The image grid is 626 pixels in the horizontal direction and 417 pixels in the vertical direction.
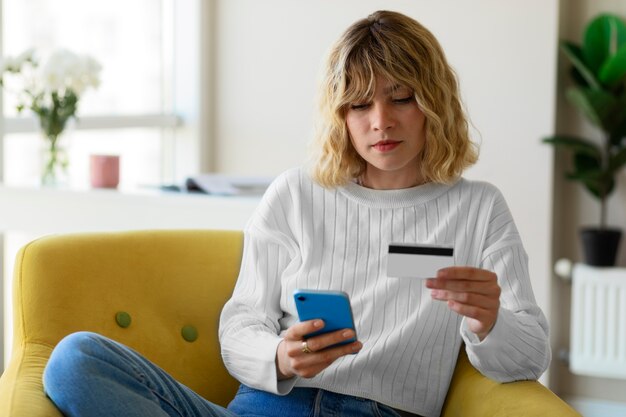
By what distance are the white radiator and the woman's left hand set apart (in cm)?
210

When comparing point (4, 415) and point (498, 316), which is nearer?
point (4, 415)

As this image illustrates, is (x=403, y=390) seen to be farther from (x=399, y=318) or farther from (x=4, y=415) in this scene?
(x=4, y=415)

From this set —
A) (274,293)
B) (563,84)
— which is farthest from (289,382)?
(563,84)

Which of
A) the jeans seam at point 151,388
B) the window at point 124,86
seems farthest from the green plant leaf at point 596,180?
the jeans seam at point 151,388

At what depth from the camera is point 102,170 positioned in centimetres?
318

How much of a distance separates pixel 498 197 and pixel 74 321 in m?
0.83

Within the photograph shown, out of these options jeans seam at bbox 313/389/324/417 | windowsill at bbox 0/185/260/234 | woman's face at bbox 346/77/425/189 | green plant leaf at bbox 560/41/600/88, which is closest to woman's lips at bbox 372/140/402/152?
woman's face at bbox 346/77/425/189

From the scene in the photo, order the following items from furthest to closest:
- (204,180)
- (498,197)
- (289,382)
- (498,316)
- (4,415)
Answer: (204,180) → (498,197) → (289,382) → (498,316) → (4,415)

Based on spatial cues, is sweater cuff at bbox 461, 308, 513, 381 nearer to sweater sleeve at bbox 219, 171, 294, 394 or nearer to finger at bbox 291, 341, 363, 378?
finger at bbox 291, 341, 363, 378

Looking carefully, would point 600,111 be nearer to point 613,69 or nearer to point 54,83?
point 613,69

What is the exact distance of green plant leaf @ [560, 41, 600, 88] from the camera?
11.4ft

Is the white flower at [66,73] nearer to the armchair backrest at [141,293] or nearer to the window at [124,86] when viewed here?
the window at [124,86]

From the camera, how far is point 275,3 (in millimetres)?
3857

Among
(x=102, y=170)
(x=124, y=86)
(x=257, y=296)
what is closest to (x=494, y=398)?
(x=257, y=296)
